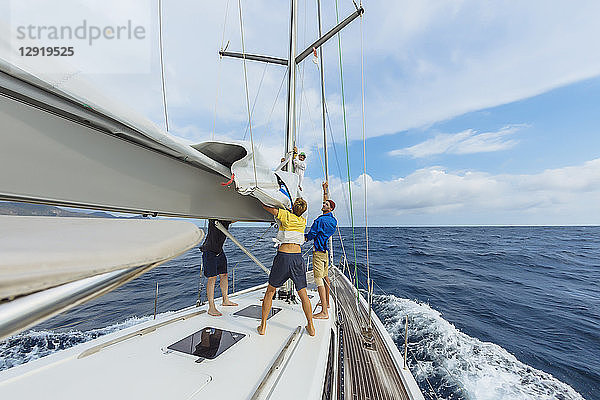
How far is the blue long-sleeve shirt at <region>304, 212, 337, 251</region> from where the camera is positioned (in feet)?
8.90

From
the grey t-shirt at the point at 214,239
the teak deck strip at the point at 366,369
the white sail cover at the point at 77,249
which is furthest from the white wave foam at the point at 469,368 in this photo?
the white sail cover at the point at 77,249

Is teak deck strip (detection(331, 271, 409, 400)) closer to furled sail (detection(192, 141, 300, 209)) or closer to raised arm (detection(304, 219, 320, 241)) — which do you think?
raised arm (detection(304, 219, 320, 241))

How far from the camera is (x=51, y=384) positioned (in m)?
1.41

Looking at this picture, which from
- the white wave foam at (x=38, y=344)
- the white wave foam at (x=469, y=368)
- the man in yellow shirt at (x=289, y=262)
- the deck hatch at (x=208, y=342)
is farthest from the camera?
the white wave foam at (x=38, y=344)

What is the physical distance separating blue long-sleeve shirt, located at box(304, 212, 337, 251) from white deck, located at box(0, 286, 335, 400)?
0.92m

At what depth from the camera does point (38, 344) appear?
403cm

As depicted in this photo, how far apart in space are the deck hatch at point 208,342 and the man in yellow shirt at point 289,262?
10.6 inches

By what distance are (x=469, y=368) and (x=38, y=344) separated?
6729 mm

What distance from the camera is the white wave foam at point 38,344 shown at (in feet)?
11.8

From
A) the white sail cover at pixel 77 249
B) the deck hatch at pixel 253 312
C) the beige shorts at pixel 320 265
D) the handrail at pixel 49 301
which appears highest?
the white sail cover at pixel 77 249

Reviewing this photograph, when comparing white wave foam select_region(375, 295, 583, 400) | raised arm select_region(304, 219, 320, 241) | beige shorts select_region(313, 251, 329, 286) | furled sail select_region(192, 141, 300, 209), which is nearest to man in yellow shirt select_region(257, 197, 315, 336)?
furled sail select_region(192, 141, 300, 209)

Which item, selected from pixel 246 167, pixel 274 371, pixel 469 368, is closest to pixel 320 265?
pixel 274 371

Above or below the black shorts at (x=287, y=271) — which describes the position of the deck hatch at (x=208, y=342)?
below

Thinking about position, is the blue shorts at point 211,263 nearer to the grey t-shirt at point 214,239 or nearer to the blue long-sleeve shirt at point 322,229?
the grey t-shirt at point 214,239
